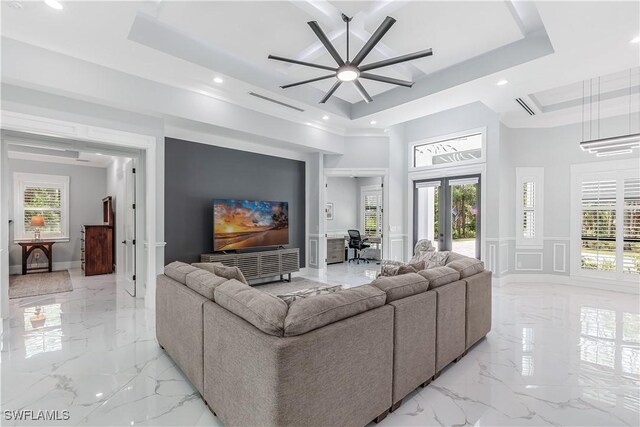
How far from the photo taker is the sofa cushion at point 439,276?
254 cm

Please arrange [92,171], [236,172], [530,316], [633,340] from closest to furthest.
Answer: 1. [633,340]
2. [530,316]
3. [236,172]
4. [92,171]

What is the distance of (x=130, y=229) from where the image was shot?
5.11 meters

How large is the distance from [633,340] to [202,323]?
449cm

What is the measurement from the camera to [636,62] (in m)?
3.62

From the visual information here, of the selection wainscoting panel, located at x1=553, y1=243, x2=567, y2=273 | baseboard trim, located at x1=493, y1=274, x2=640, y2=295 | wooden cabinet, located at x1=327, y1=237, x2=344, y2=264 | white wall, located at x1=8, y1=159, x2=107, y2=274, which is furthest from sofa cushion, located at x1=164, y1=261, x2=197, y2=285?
wainscoting panel, located at x1=553, y1=243, x2=567, y2=273

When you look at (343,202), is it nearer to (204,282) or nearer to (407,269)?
(407,269)

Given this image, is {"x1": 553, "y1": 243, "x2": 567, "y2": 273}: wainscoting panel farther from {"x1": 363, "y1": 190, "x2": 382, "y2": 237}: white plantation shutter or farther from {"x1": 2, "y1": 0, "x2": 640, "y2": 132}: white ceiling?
{"x1": 363, "y1": 190, "x2": 382, "y2": 237}: white plantation shutter

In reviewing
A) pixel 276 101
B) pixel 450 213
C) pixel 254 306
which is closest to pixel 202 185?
pixel 276 101

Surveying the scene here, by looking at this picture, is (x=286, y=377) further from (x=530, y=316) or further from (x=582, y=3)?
(x=530, y=316)

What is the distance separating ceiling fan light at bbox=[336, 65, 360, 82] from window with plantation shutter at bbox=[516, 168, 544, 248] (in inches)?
191

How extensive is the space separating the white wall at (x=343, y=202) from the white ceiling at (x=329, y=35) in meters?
4.68

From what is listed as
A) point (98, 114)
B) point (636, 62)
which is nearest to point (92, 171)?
point (98, 114)

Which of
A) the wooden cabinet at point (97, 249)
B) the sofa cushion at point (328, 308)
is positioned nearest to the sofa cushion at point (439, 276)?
the sofa cushion at point (328, 308)

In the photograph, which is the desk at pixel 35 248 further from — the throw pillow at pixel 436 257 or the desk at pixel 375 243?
the throw pillow at pixel 436 257
